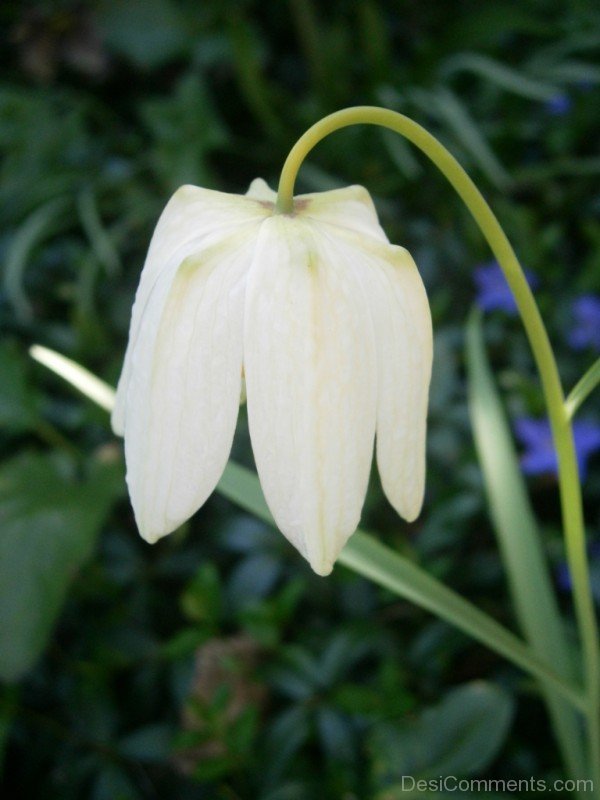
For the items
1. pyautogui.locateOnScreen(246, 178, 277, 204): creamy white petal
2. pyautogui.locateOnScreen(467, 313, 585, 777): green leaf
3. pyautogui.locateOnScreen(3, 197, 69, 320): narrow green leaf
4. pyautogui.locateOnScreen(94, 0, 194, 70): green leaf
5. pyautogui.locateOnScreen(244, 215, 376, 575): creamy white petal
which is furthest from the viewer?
pyautogui.locateOnScreen(94, 0, 194, 70): green leaf

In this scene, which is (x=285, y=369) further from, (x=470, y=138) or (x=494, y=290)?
(x=470, y=138)

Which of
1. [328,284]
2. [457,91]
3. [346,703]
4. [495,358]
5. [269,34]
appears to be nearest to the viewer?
[328,284]

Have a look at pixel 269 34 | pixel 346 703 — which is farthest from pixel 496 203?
pixel 346 703

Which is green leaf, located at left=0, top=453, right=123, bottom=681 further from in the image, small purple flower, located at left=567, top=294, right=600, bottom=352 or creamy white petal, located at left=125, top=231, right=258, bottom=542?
small purple flower, located at left=567, top=294, right=600, bottom=352

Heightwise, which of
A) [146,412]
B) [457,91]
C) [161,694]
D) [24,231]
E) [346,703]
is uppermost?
[146,412]

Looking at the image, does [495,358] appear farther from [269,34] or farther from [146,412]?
[269,34]

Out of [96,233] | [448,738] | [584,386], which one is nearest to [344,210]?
[584,386]

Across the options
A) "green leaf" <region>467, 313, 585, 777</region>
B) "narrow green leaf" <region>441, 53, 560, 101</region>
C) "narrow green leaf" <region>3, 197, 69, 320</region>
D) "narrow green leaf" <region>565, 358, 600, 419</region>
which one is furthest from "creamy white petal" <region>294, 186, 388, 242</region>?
"narrow green leaf" <region>441, 53, 560, 101</region>
